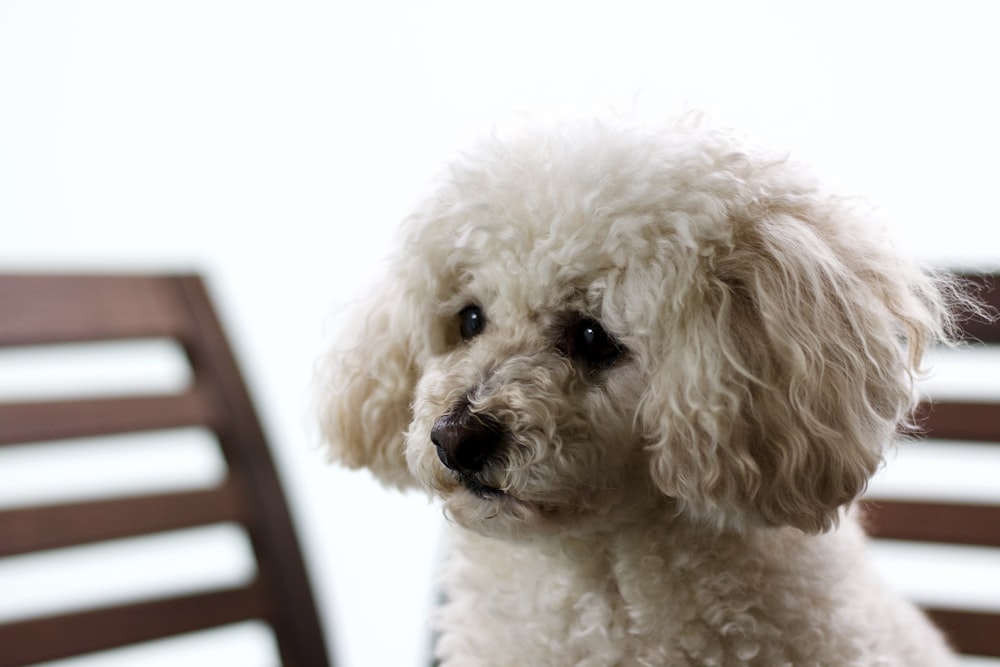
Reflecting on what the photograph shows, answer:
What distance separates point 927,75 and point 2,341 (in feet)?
4.63

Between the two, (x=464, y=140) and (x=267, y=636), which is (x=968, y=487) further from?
(x=267, y=636)

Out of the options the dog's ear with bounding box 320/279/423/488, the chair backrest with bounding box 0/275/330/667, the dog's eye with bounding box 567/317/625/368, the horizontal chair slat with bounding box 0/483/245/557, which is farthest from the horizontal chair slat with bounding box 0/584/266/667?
the dog's eye with bounding box 567/317/625/368

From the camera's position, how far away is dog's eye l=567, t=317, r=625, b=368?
2.63 feet

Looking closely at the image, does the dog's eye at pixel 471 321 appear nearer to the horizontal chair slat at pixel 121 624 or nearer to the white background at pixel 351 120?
the white background at pixel 351 120

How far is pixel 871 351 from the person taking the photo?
78 centimetres

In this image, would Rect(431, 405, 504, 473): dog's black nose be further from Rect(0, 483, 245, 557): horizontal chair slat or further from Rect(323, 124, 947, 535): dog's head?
Rect(0, 483, 245, 557): horizontal chair slat

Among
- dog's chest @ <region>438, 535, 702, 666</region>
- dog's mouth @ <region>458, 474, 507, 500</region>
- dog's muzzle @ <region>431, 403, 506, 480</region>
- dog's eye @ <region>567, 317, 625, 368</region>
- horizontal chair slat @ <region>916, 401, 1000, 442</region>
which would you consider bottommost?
horizontal chair slat @ <region>916, 401, 1000, 442</region>

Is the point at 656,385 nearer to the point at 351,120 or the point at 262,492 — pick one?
the point at 262,492

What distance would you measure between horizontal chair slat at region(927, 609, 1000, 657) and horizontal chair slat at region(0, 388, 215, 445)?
111 centimetres

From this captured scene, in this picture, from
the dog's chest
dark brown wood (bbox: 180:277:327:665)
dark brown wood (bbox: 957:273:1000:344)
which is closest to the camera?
the dog's chest

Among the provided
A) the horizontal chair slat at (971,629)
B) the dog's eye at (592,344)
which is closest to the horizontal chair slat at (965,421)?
the horizontal chair slat at (971,629)

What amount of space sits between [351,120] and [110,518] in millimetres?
949

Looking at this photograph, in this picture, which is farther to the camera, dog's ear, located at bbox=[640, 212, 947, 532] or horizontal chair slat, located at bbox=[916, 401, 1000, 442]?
horizontal chair slat, located at bbox=[916, 401, 1000, 442]

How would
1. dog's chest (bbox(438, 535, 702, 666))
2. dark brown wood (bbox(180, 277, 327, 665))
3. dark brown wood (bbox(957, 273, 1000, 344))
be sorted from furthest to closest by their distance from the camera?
dark brown wood (bbox(180, 277, 327, 665)) → dark brown wood (bbox(957, 273, 1000, 344)) → dog's chest (bbox(438, 535, 702, 666))
